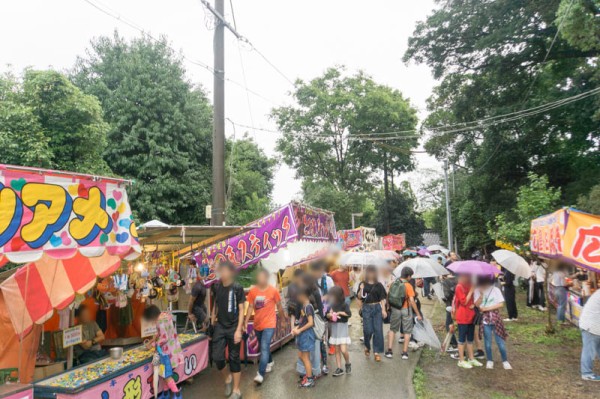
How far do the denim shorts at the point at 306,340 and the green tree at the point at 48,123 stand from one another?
41.4 ft

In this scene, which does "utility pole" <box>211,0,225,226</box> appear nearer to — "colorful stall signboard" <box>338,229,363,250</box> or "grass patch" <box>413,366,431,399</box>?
"grass patch" <box>413,366,431,399</box>

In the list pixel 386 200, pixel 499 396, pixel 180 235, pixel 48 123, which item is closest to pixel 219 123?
pixel 180 235

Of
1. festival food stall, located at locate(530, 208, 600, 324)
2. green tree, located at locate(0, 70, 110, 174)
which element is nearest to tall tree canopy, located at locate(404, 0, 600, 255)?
festival food stall, located at locate(530, 208, 600, 324)

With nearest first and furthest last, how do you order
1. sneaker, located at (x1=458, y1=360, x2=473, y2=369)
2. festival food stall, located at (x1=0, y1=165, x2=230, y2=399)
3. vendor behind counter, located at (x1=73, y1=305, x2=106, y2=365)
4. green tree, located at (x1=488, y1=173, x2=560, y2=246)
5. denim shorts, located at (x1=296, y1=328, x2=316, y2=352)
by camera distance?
festival food stall, located at (x1=0, y1=165, x2=230, y2=399) < denim shorts, located at (x1=296, y1=328, x2=316, y2=352) < vendor behind counter, located at (x1=73, y1=305, x2=106, y2=365) < sneaker, located at (x1=458, y1=360, x2=473, y2=369) < green tree, located at (x1=488, y1=173, x2=560, y2=246)

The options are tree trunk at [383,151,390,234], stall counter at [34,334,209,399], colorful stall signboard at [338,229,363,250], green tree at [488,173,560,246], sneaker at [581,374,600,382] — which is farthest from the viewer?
tree trunk at [383,151,390,234]

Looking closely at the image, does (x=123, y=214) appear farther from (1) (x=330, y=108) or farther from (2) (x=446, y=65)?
(1) (x=330, y=108)

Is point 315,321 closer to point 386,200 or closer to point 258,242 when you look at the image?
point 258,242

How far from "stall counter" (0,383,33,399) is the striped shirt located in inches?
313

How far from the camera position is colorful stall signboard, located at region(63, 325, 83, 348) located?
627 centimetres

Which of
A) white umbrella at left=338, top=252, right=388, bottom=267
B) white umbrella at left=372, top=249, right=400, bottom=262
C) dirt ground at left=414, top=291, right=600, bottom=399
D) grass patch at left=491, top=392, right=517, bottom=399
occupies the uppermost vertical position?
white umbrella at left=338, top=252, right=388, bottom=267

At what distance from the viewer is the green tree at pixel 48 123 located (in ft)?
46.5

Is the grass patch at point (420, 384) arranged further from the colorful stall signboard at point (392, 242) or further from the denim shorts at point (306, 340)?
the colorful stall signboard at point (392, 242)

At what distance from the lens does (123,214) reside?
5047mm

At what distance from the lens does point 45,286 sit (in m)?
5.41
